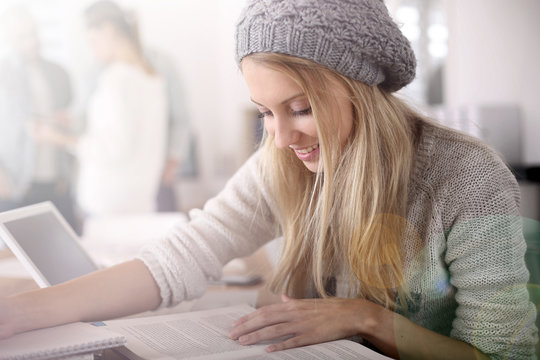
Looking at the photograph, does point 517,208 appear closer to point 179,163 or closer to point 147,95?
point 147,95

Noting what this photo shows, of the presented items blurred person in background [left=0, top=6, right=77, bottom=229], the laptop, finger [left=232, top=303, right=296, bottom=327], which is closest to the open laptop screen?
the laptop

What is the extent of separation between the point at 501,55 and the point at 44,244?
1.02 m

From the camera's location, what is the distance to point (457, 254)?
2.13ft

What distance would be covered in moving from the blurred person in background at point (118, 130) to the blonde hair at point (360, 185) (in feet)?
5.68

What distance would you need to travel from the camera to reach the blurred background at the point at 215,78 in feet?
3.89

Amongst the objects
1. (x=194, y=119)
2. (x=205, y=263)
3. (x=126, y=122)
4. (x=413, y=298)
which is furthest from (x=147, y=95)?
(x=413, y=298)

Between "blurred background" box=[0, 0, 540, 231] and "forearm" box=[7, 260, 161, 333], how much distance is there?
21 centimetres

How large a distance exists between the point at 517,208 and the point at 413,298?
166mm

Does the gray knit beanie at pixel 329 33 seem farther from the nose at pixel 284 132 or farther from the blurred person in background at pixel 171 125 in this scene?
the blurred person in background at pixel 171 125

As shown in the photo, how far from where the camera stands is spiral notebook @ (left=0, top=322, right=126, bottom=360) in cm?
50

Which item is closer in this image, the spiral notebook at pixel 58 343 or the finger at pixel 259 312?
the spiral notebook at pixel 58 343

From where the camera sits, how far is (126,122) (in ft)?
8.03

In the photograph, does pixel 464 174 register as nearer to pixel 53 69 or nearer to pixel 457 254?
pixel 457 254

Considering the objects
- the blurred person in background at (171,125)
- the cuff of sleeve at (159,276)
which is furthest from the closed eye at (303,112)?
the blurred person in background at (171,125)
